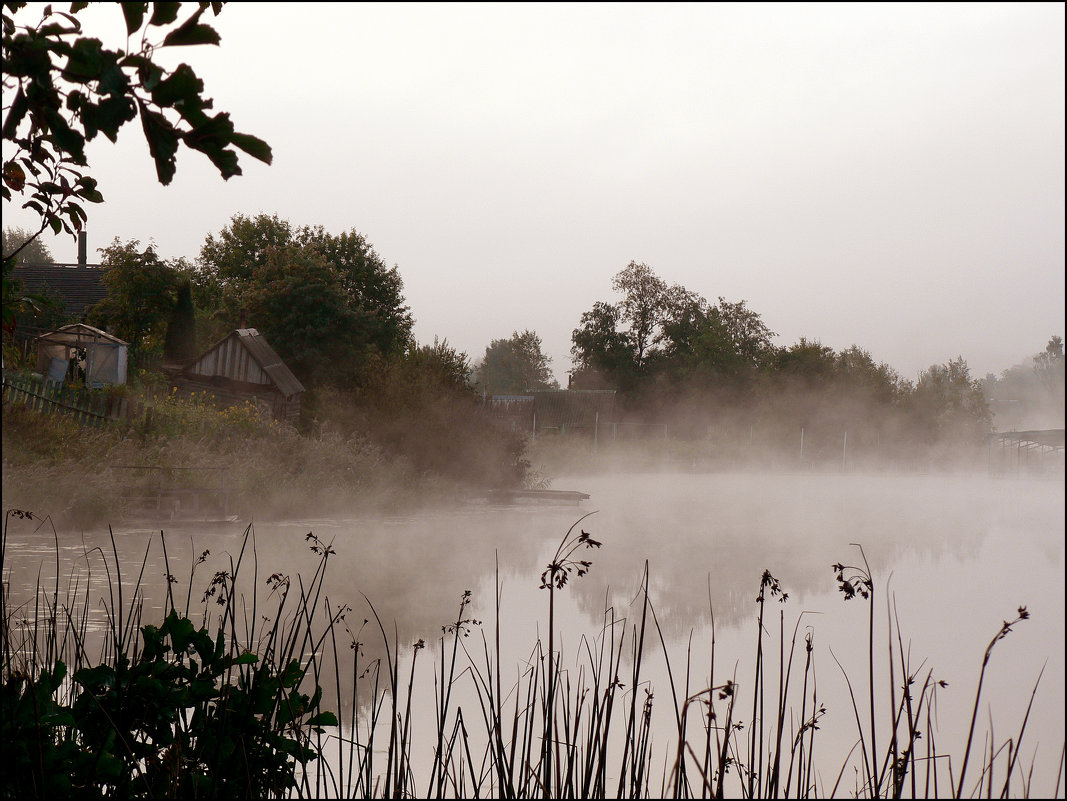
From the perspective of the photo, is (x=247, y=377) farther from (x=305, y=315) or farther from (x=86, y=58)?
(x=86, y=58)

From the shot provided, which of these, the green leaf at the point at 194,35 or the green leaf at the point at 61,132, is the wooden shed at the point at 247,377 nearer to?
the green leaf at the point at 61,132

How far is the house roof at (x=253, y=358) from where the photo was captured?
9508 millimetres

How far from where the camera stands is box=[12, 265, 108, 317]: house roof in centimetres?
656

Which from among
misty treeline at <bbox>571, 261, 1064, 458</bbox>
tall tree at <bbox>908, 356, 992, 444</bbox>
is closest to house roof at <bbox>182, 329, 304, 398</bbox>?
misty treeline at <bbox>571, 261, 1064, 458</bbox>

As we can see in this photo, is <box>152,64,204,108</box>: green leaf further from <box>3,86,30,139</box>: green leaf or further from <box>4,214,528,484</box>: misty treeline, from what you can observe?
<box>4,214,528,484</box>: misty treeline

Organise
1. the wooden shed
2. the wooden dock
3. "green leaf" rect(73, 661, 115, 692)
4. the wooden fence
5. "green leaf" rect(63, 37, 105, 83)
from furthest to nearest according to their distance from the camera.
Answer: the wooden dock < the wooden shed < the wooden fence < "green leaf" rect(73, 661, 115, 692) < "green leaf" rect(63, 37, 105, 83)

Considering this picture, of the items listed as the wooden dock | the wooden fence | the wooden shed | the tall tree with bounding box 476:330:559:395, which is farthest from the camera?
the tall tree with bounding box 476:330:559:395

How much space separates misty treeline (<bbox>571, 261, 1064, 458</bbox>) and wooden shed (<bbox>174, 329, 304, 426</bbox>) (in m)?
18.2

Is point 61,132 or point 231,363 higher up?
point 231,363

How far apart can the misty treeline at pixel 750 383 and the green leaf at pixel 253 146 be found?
26263 millimetres

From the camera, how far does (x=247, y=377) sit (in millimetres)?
10352

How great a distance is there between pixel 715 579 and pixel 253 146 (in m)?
6.94

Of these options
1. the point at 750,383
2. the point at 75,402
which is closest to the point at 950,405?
the point at 750,383

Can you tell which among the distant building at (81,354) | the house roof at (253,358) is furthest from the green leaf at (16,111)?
the house roof at (253,358)
